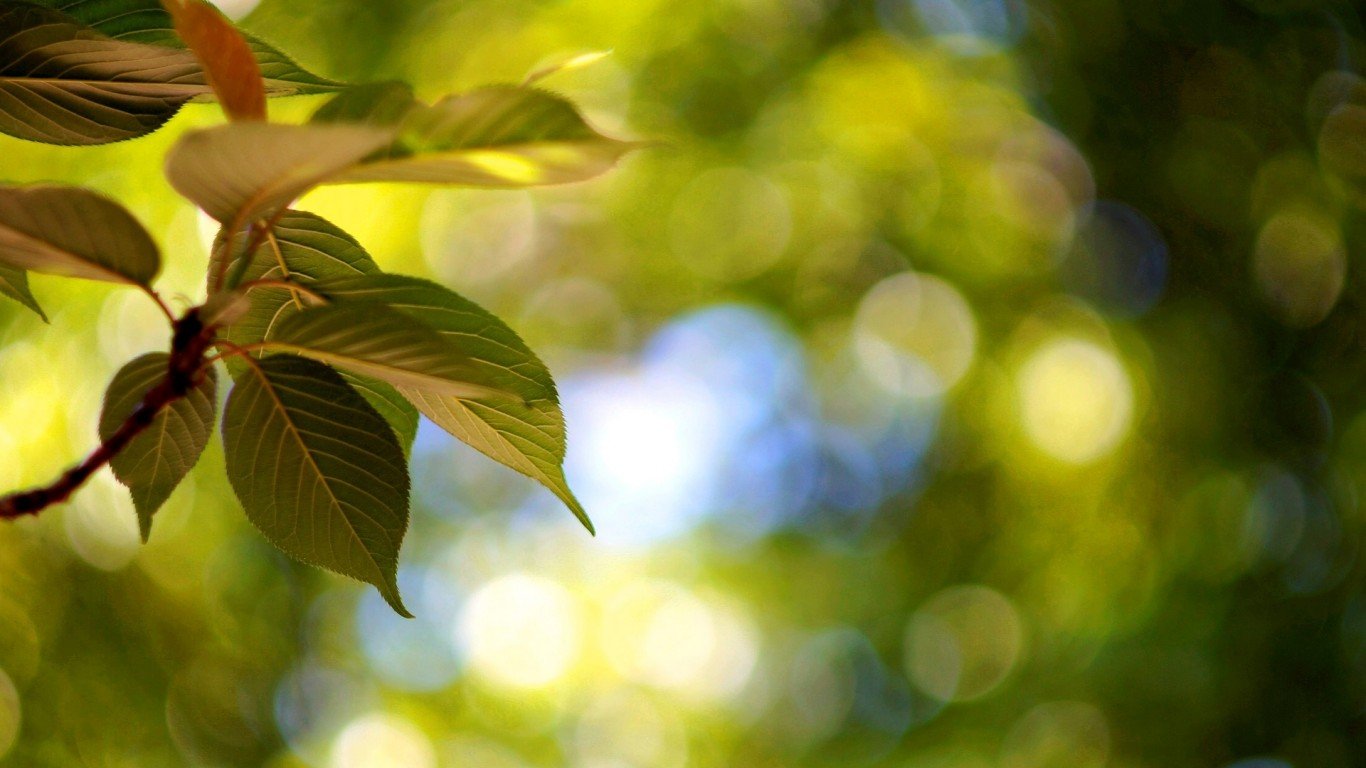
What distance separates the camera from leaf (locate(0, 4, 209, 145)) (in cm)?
47

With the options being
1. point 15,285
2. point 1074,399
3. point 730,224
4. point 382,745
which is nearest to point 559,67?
point 15,285

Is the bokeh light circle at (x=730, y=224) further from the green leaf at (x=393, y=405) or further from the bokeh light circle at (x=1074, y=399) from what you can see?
the green leaf at (x=393, y=405)

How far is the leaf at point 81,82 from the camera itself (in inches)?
18.7

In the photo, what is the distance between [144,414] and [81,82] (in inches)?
7.6

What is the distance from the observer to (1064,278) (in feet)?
15.8

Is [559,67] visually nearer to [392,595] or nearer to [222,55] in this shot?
[222,55]

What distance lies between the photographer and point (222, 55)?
1.29ft

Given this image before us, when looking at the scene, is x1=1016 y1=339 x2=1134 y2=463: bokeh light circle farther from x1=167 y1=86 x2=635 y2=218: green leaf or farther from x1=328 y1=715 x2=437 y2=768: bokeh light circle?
x1=167 y1=86 x2=635 y2=218: green leaf

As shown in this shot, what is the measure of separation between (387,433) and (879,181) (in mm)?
4763

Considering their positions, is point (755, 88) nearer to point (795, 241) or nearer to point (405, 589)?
point (795, 241)

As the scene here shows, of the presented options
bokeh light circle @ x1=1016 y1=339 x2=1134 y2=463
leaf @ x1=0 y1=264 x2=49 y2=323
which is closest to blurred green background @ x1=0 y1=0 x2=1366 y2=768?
bokeh light circle @ x1=1016 y1=339 x2=1134 y2=463

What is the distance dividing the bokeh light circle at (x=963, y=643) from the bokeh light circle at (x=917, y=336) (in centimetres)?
98

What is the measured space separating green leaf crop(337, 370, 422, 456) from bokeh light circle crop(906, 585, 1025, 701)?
436 centimetres

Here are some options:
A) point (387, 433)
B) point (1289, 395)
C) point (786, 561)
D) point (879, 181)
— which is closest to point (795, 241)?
point (879, 181)
